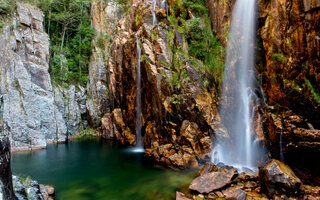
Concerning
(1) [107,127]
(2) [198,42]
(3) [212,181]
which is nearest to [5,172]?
(3) [212,181]

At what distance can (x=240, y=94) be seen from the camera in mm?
12594

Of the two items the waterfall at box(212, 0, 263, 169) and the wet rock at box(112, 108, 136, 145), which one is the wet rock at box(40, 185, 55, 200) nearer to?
the waterfall at box(212, 0, 263, 169)

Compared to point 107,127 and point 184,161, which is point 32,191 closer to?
point 184,161

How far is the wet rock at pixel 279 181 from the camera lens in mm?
6676

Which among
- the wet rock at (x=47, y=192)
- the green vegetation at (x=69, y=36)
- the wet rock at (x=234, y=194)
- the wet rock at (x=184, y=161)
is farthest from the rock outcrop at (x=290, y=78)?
the green vegetation at (x=69, y=36)

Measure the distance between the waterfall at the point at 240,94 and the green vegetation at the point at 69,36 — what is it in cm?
1985

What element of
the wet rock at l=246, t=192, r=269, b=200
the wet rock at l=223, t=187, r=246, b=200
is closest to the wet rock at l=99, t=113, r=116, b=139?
the wet rock at l=223, t=187, r=246, b=200

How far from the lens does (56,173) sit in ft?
34.4

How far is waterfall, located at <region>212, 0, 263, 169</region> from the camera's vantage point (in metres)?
11.6

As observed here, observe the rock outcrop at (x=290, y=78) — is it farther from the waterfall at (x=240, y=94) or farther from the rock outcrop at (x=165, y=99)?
the rock outcrop at (x=165, y=99)

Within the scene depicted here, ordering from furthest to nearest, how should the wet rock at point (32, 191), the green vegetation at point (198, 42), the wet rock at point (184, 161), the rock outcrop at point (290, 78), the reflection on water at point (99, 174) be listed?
the green vegetation at point (198, 42) → the wet rock at point (184, 161) → the rock outcrop at point (290, 78) → the reflection on water at point (99, 174) → the wet rock at point (32, 191)

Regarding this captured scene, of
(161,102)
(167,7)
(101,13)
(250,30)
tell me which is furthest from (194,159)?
(101,13)

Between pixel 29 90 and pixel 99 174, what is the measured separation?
1235cm

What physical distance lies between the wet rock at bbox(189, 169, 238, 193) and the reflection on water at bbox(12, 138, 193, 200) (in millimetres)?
1022
